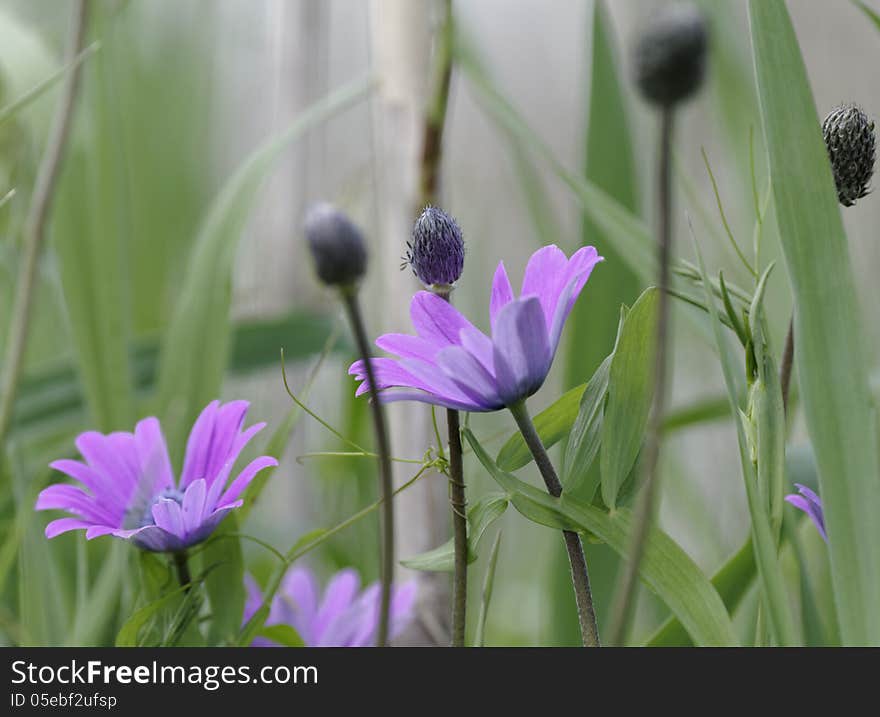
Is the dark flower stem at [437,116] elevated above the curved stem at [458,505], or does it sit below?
above

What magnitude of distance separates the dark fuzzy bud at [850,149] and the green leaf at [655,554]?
0.10 m

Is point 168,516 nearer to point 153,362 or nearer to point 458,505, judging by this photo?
point 458,505

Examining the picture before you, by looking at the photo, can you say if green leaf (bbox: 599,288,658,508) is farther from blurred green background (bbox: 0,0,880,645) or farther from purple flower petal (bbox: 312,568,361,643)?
purple flower petal (bbox: 312,568,361,643)

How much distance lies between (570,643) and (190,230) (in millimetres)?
686

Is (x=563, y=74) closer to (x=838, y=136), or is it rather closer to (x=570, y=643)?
(x=570, y=643)

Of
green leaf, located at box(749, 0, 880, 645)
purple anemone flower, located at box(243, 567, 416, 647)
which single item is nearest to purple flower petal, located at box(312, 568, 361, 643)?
purple anemone flower, located at box(243, 567, 416, 647)

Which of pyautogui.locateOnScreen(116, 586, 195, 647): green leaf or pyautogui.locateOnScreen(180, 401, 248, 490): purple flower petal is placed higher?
pyautogui.locateOnScreen(180, 401, 248, 490): purple flower petal

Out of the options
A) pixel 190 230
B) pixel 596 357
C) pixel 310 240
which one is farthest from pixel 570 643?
pixel 190 230

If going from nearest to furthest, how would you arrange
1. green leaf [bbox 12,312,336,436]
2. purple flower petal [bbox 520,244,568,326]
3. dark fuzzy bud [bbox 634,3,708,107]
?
dark fuzzy bud [bbox 634,3,708,107]
purple flower petal [bbox 520,244,568,326]
green leaf [bbox 12,312,336,436]

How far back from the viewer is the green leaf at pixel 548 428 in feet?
0.83

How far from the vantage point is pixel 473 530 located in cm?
25

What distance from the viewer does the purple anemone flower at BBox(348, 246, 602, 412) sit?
A: 0.73 feet

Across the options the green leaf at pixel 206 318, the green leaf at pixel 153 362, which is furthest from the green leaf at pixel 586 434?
the green leaf at pixel 153 362

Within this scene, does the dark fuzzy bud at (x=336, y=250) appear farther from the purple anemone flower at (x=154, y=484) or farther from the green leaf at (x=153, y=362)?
the green leaf at (x=153, y=362)
